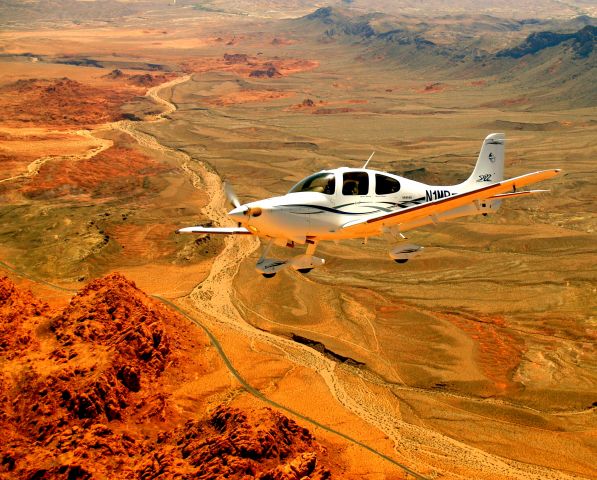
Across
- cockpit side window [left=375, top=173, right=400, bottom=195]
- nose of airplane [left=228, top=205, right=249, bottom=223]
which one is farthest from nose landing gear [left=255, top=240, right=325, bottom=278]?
cockpit side window [left=375, top=173, right=400, bottom=195]

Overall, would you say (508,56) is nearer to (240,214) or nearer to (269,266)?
(269,266)

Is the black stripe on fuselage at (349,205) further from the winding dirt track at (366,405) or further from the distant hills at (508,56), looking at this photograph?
the distant hills at (508,56)

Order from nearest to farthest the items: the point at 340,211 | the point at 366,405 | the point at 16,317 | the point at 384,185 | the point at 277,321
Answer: the point at 340,211 → the point at 384,185 → the point at 366,405 → the point at 16,317 → the point at 277,321

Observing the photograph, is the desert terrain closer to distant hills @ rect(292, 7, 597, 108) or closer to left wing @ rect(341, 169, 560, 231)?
left wing @ rect(341, 169, 560, 231)

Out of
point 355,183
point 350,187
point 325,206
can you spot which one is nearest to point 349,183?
point 350,187

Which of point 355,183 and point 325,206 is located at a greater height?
point 355,183

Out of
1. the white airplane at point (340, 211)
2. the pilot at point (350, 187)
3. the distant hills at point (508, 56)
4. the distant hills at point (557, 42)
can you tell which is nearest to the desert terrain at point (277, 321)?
the white airplane at point (340, 211)

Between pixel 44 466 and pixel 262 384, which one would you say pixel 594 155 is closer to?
pixel 262 384

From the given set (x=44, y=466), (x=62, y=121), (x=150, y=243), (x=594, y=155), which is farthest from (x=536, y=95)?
(x=44, y=466)
